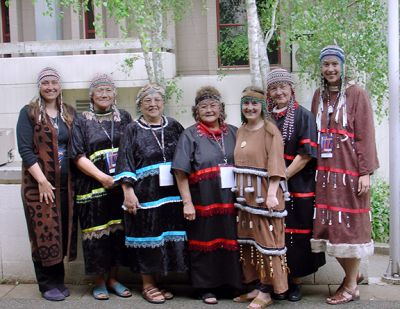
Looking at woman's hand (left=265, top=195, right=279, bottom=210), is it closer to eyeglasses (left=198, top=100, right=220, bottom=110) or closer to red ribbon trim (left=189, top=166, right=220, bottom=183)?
red ribbon trim (left=189, top=166, right=220, bottom=183)

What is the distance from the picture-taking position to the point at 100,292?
17.7 feet

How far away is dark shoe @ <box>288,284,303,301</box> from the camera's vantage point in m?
5.27

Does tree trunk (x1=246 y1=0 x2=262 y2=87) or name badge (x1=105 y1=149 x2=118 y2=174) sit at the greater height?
tree trunk (x1=246 y1=0 x2=262 y2=87)

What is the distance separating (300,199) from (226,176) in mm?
647

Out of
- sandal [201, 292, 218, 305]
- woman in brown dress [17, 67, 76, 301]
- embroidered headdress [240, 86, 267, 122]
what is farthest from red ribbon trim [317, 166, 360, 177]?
woman in brown dress [17, 67, 76, 301]

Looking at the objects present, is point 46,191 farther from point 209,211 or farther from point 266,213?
point 266,213

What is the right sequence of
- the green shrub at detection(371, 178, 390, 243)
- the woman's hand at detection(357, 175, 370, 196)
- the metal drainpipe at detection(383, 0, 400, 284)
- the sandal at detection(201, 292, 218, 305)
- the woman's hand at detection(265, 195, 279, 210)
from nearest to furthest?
the woman's hand at detection(265, 195, 279, 210) < the woman's hand at detection(357, 175, 370, 196) < the sandal at detection(201, 292, 218, 305) < the metal drainpipe at detection(383, 0, 400, 284) < the green shrub at detection(371, 178, 390, 243)

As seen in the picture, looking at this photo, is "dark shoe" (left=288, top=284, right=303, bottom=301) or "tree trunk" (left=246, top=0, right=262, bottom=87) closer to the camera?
"dark shoe" (left=288, top=284, right=303, bottom=301)

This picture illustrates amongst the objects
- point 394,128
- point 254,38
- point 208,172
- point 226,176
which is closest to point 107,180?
point 208,172

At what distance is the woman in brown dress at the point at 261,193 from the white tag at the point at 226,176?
50mm

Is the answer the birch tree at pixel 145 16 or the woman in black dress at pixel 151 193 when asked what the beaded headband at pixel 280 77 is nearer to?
the woman in black dress at pixel 151 193

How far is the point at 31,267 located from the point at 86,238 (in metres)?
1.01

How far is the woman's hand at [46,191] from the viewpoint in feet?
16.7

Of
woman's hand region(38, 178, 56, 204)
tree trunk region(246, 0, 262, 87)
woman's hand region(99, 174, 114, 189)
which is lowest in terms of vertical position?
woman's hand region(38, 178, 56, 204)
